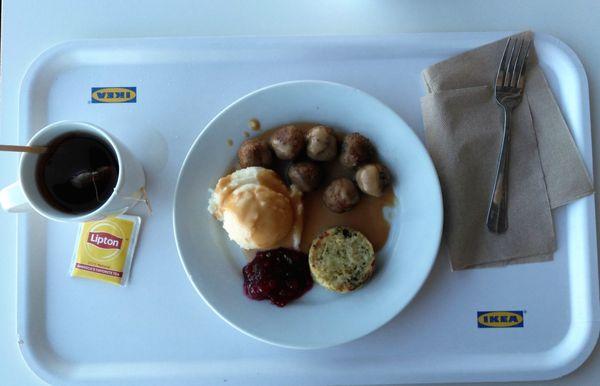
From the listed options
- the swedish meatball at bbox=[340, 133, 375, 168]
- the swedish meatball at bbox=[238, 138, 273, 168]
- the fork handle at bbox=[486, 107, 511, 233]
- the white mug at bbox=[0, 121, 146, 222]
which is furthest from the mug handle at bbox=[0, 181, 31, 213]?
the fork handle at bbox=[486, 107, 511, 233]

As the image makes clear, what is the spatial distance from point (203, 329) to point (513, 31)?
1245mm

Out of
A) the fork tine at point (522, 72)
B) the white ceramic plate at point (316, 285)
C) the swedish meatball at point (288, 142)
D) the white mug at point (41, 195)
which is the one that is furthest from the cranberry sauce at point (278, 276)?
the fork tine at point (522, 72)

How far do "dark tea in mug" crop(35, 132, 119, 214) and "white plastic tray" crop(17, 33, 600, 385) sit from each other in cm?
19

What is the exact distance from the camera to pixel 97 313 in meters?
1.35

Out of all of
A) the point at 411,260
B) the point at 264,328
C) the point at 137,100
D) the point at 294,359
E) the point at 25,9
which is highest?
the point at 25,9

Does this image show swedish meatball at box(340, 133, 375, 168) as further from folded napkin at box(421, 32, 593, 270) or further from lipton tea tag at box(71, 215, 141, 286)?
lipton tea tag at box(71, 215, 141, 286)

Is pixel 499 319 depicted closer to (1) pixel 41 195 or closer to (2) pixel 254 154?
(2) pixel 254 154

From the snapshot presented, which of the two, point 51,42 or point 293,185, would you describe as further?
point 51,42

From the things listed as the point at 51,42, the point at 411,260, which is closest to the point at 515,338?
the point at 411,260

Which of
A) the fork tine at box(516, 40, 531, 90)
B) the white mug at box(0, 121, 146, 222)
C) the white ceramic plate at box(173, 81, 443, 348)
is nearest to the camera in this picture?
the white mug at box(0, 121, 146, 222)

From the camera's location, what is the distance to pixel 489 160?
4.39ft

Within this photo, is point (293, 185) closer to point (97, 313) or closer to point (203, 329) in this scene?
point (203, 329)

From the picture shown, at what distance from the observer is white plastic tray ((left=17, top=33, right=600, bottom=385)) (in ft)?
4.34

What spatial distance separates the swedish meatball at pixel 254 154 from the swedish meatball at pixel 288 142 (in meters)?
0.03
